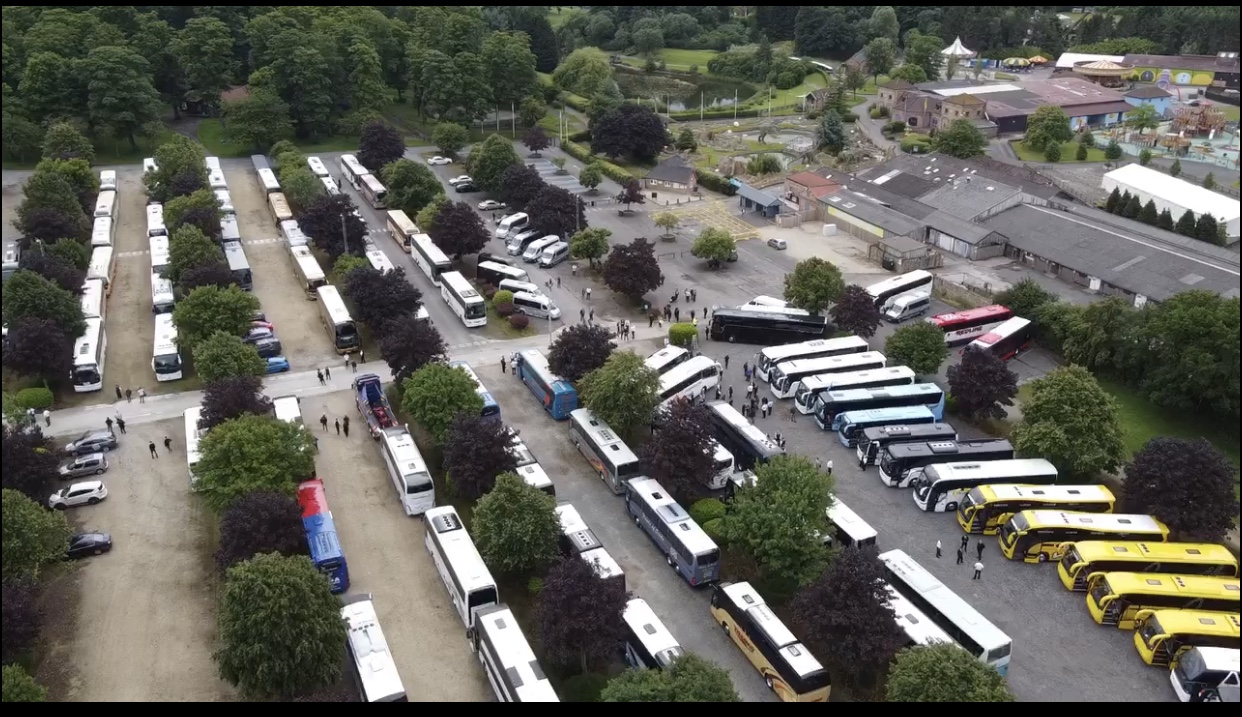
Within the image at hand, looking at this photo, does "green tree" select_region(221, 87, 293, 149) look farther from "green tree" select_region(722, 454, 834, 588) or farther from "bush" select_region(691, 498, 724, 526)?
"green tree" select_region(722, 454, 834, 588)

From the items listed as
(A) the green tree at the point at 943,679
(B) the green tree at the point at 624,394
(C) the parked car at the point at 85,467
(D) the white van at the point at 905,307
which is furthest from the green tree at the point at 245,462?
(D) the white van at the point at 905,307

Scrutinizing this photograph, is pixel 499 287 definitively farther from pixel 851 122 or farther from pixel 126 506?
pixel 851 122

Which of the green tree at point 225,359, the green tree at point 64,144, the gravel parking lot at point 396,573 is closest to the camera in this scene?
the gravel parking lot at point 396,573

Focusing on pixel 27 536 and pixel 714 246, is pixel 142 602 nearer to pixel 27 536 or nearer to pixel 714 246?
pixel 27 536

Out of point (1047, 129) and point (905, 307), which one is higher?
point (1047, 129)

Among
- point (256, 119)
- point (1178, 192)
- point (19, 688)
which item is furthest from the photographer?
point (256, 119)

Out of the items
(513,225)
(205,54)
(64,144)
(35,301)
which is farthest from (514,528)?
(205,54)

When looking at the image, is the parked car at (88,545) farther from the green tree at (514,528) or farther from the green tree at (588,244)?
the green tree at (588,244)
